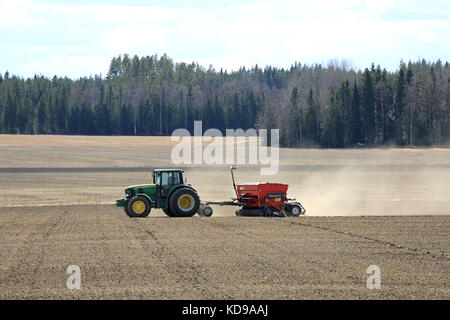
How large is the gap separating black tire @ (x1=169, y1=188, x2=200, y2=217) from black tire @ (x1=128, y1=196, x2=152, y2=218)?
913 millimetres

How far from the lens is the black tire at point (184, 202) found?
25516 mm

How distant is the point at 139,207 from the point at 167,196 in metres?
1.20

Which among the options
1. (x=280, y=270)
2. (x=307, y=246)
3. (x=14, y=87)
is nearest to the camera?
(x=280, y=270)

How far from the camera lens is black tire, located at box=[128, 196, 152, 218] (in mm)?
25631

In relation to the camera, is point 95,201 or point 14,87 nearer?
point 95,201

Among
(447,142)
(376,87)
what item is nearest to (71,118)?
(376,87)

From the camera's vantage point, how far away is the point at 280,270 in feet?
49.7

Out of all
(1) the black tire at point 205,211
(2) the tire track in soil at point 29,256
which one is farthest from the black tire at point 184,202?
(2) the tire track in soil at point 29,256

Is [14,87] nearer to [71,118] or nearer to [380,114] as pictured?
[71,118]

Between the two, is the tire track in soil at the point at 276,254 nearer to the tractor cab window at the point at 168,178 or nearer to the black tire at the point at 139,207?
the tractor cab window at the point at 168,178

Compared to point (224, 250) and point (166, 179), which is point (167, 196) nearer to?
point (166, 179)

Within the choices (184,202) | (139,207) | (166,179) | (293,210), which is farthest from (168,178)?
(293,210)
